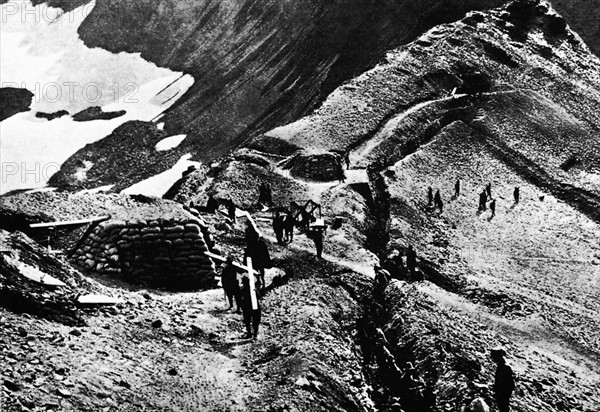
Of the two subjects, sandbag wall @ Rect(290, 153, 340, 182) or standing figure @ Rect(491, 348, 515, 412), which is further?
sandbag wall @ Rect(290, 153, 340, 182)

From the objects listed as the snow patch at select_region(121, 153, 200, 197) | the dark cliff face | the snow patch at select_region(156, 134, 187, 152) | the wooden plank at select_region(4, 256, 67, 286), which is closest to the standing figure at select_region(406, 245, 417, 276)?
the wooden plank at select_region(4, 256, 67, 286)

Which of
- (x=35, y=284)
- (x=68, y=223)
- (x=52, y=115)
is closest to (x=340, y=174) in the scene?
(x=68, y=223)

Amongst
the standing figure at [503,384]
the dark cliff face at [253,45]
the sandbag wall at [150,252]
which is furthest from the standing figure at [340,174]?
the standing figure at [503,384]

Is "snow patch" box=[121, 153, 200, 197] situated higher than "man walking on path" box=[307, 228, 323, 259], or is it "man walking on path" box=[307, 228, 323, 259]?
"man walking on path" box=[307, 228, 323, 259]

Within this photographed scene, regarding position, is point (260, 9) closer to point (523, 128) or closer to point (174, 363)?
point (523, 128)

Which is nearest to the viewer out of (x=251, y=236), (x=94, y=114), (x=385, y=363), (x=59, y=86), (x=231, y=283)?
(x=231, y=283)

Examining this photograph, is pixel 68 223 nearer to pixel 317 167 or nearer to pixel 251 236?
pixel 251 236

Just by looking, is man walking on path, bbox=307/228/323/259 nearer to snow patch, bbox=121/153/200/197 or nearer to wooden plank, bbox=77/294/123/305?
wooden plank, bbox=77/294/123/305
